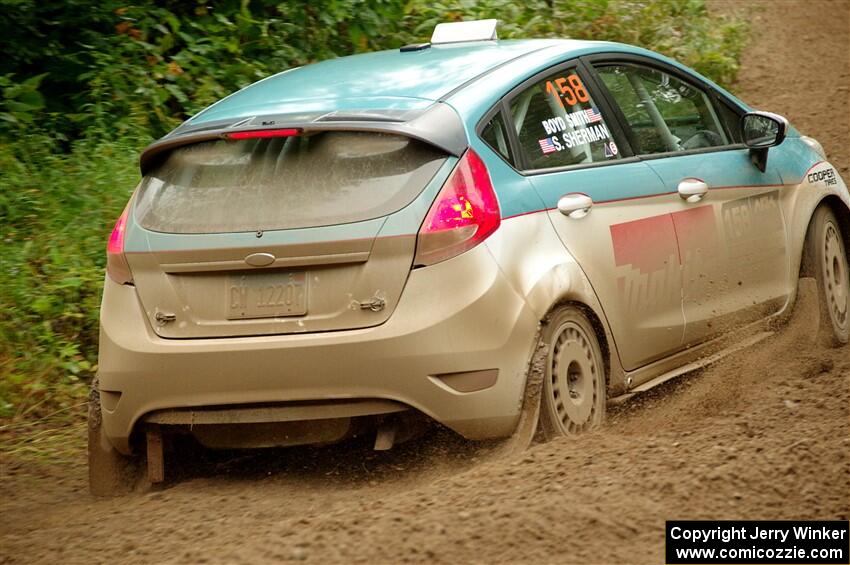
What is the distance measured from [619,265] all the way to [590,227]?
240mm

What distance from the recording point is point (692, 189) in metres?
5.96

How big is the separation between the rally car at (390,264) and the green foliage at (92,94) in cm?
205

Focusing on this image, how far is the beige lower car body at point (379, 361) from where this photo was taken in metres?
4.64

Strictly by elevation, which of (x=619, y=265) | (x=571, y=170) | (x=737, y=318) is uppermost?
(x=571, y=170)

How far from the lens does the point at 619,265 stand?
17.8ft

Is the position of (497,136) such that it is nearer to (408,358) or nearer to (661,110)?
(408,358)

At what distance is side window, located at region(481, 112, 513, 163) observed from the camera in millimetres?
5004

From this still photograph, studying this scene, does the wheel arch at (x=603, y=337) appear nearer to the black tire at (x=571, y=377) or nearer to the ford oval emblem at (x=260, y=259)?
the black tire at (x=571, y=377)

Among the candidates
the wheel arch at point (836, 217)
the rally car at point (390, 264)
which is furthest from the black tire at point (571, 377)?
the wheel arch at point (836, 217)

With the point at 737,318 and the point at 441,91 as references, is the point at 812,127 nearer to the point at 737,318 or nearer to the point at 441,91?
the point at 737,318

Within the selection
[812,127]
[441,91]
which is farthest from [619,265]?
[812,127]

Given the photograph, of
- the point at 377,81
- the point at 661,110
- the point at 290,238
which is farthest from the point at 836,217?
the point at 290,238

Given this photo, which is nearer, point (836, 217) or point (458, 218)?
point (458, 218)

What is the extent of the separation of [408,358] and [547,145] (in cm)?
124
